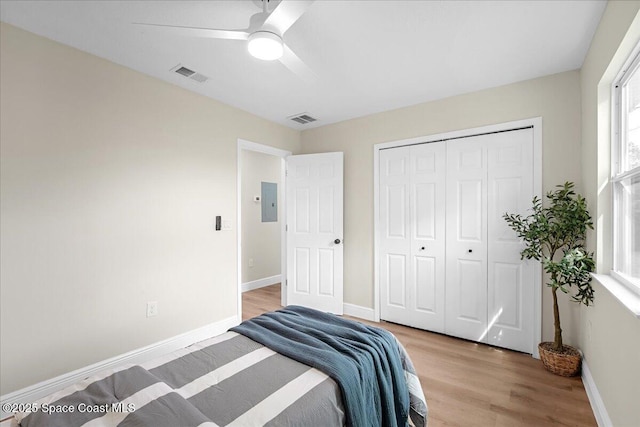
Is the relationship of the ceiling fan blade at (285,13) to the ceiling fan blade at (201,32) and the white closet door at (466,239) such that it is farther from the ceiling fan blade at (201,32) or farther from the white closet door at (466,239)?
the white closet door at (466,239)

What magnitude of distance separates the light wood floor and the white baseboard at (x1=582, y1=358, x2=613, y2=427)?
0.04 metres

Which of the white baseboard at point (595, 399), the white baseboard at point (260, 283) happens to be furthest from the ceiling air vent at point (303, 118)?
the white baseboard at point (595, 399)

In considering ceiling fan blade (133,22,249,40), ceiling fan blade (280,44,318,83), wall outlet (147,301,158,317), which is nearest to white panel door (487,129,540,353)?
ceiling fan blade (280,44,318,83)

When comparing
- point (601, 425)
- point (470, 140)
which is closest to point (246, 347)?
point (601, 425)

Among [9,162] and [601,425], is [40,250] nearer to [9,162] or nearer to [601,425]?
[9,162]

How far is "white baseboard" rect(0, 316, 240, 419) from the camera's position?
194 centimetres

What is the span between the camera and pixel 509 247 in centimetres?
277

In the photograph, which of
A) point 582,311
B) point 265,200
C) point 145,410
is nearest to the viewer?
point 145,410

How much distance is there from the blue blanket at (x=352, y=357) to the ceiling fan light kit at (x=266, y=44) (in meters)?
1.56

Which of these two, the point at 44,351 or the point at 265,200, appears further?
the point at 265,200

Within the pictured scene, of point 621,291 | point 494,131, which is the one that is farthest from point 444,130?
point 621,291

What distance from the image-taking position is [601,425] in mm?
1739

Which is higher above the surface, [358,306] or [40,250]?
[40,250]

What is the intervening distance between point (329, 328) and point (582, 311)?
205 centimetres
